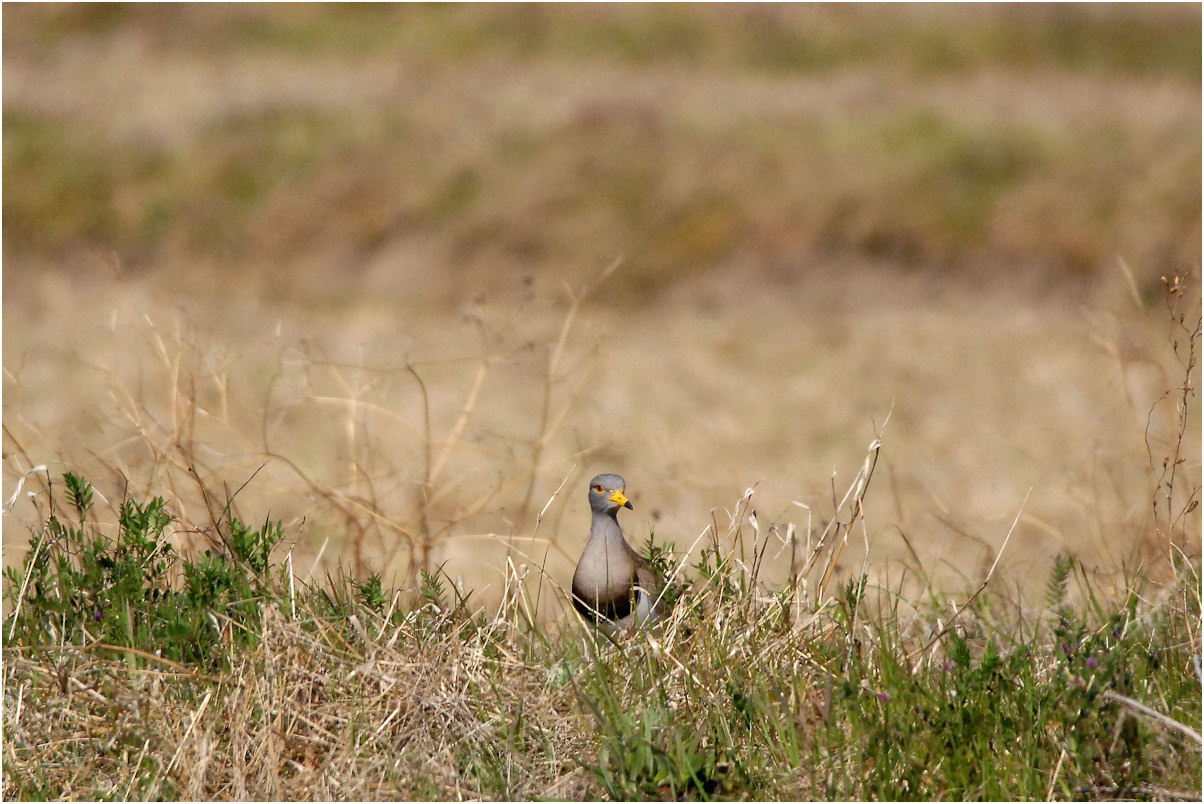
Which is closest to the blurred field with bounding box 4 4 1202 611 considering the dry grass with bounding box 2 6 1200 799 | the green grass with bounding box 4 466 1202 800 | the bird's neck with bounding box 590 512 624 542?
the dry grass with bounding box 2 6 1200 799

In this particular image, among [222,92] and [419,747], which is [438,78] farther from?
[419,747]

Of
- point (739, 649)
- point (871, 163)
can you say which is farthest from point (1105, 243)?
point (739, 649)

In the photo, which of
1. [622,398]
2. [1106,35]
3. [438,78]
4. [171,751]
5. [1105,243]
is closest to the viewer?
[171,751]

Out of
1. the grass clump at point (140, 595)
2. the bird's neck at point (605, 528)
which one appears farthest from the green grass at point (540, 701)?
the bird's neck at point (605, 528)

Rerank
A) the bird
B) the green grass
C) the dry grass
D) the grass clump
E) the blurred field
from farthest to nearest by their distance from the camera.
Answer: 1. the blurred field
2. the dry grass
3. the bird
4. the grass clump
5. the green grass

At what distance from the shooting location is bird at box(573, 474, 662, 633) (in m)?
2.96

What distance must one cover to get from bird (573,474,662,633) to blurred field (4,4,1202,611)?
5.76m

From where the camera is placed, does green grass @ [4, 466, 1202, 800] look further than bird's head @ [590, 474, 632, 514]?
No

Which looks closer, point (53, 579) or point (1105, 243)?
point (53, 579)

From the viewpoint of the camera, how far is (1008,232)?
13.1 metres

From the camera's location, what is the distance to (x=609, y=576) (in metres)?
2.95

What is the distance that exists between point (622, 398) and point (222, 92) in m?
6.91

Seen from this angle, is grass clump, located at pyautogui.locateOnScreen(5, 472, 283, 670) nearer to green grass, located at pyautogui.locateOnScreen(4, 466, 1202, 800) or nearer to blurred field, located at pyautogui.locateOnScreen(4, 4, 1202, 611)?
green grass, located at pyautogui.locateOnScreen(4, 466, 1202, 800)

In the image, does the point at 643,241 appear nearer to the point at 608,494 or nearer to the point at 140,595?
the point at 608,494
